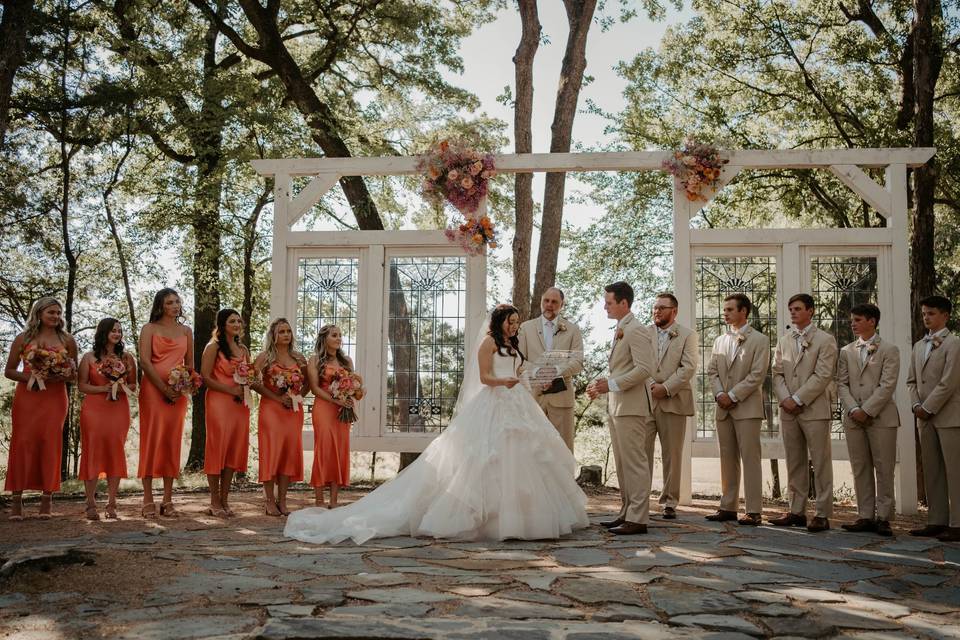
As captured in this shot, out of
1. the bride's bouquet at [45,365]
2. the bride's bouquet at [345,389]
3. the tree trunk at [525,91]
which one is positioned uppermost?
the tree trunk at [525,91]

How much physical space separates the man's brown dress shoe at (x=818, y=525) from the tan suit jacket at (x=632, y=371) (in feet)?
5.69

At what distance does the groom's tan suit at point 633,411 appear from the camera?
6.03m

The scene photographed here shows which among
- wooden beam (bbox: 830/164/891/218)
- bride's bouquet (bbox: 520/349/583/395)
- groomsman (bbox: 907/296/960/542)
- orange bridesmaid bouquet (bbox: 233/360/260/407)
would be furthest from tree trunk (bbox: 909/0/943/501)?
orange bridesmaid bouquet (bbox: 233/360/260/407)

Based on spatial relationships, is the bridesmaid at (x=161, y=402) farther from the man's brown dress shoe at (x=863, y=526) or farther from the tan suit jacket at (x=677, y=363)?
the man's brown dress shoe at (x=863, y=526)

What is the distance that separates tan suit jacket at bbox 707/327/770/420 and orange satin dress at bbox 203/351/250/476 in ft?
13.4

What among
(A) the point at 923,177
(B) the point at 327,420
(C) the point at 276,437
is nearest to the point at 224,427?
(C) the point at 276,437

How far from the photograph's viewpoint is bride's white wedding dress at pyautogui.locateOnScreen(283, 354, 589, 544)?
18.7 feet

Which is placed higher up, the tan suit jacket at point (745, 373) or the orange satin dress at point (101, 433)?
the tan suit jacket at point (745, 373)

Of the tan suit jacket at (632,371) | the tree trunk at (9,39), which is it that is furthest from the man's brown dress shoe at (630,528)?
the tree trunk at (9,39)

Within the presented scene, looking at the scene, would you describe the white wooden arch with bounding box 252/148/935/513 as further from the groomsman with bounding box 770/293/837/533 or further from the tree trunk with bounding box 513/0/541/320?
the tree trunk with bounding box 513/0/541/320

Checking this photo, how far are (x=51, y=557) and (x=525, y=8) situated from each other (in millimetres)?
9373

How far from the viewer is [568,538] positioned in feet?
19.1

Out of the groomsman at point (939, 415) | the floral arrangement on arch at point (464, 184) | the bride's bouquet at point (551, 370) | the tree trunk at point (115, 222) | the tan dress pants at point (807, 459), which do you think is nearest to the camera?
the groomsman at point (939, 415)

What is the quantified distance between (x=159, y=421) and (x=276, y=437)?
96 centimetres
